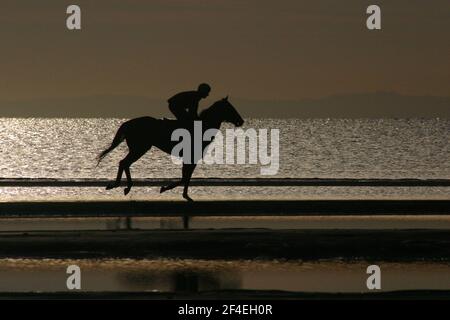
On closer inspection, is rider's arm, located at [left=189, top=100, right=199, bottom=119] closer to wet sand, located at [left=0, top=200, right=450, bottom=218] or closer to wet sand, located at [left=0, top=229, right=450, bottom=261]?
wet sand, located at [left=0, top=200, right=450, bottom=218]

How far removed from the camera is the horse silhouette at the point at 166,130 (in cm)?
2214

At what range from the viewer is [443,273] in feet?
40.8

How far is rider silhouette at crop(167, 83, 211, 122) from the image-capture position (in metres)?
21.8

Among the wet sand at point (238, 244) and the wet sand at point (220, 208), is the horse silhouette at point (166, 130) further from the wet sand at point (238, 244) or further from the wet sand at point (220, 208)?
the wet sand at point (238, 244)

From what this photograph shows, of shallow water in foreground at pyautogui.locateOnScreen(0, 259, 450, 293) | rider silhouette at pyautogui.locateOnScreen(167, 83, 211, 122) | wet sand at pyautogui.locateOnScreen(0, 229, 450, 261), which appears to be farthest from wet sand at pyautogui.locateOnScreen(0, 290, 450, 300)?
rider silhouette at pyautogui.locateOnScreen(167, 83, 211, 122)

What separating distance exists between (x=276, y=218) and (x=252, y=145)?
12235 cm

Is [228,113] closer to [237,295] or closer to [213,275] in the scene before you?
[213,275]

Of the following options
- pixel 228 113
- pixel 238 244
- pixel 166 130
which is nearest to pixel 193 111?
pixel 228 113

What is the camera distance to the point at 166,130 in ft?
75.0

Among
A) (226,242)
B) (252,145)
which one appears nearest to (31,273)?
(226,242)

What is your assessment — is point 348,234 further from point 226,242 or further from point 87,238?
point 87,238

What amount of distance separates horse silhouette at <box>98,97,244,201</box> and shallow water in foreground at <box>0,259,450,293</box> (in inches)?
354

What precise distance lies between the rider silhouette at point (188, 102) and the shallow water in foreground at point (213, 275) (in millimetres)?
8773

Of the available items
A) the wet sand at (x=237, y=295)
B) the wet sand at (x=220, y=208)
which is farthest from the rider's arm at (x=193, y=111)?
the wet sand at (x=237, y=295)
